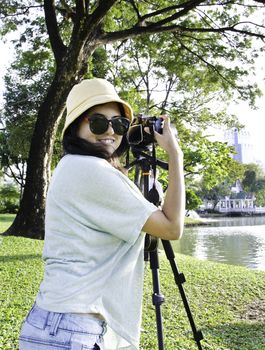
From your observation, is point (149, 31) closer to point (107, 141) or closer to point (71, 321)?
point (107, 141)

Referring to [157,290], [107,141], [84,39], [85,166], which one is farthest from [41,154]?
[85,166]

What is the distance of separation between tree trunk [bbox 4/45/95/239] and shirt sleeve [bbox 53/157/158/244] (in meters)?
7.09

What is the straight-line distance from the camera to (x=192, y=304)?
4590 millimetres

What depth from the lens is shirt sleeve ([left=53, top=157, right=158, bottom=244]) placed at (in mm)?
1134

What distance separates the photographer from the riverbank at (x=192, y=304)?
345 centimetres

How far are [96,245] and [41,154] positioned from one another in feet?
23.6

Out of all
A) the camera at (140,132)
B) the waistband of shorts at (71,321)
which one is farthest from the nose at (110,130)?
the waistband of shorts at (71,321)

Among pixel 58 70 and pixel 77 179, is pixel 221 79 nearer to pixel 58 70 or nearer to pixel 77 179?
pixel 58 70

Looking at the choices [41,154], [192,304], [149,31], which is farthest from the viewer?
[149,31]

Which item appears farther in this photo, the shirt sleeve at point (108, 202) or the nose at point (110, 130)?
the nose at point (110, 130)

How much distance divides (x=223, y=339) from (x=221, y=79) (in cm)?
830

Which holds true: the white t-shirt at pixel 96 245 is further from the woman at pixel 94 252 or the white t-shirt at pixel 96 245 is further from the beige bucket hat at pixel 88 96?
the beige bucket hat at pixel 88 96

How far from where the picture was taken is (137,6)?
10148 millimetres

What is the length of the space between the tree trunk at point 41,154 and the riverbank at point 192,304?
3.66 ft
